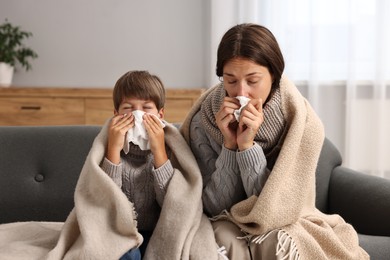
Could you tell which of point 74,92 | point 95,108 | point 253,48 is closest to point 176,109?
point 95,108

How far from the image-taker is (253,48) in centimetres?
149

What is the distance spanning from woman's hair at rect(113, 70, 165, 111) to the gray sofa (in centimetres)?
40

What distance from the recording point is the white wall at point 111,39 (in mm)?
3932

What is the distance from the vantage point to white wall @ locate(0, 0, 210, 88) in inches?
155

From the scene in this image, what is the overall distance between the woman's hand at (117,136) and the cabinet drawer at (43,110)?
6.41 ft

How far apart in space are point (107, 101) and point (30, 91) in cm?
47

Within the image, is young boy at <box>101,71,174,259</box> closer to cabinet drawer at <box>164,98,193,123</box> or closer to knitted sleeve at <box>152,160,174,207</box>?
knitted sleeve at <box>152,160,174,207</box>

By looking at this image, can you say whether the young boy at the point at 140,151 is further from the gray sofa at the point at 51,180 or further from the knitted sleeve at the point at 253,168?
the gray sofa at the point at 51,180

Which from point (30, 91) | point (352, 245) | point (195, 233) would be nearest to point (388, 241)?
point (352, 245)

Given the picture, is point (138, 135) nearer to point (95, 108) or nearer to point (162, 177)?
point (162, 177)

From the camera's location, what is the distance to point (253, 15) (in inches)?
145

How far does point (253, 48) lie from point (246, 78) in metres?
0.08

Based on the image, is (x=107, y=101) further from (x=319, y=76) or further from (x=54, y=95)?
(x=319, y=76)

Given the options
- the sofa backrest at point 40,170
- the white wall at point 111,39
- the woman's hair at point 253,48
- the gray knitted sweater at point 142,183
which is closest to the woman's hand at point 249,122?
the woman's hair at point 253,48
